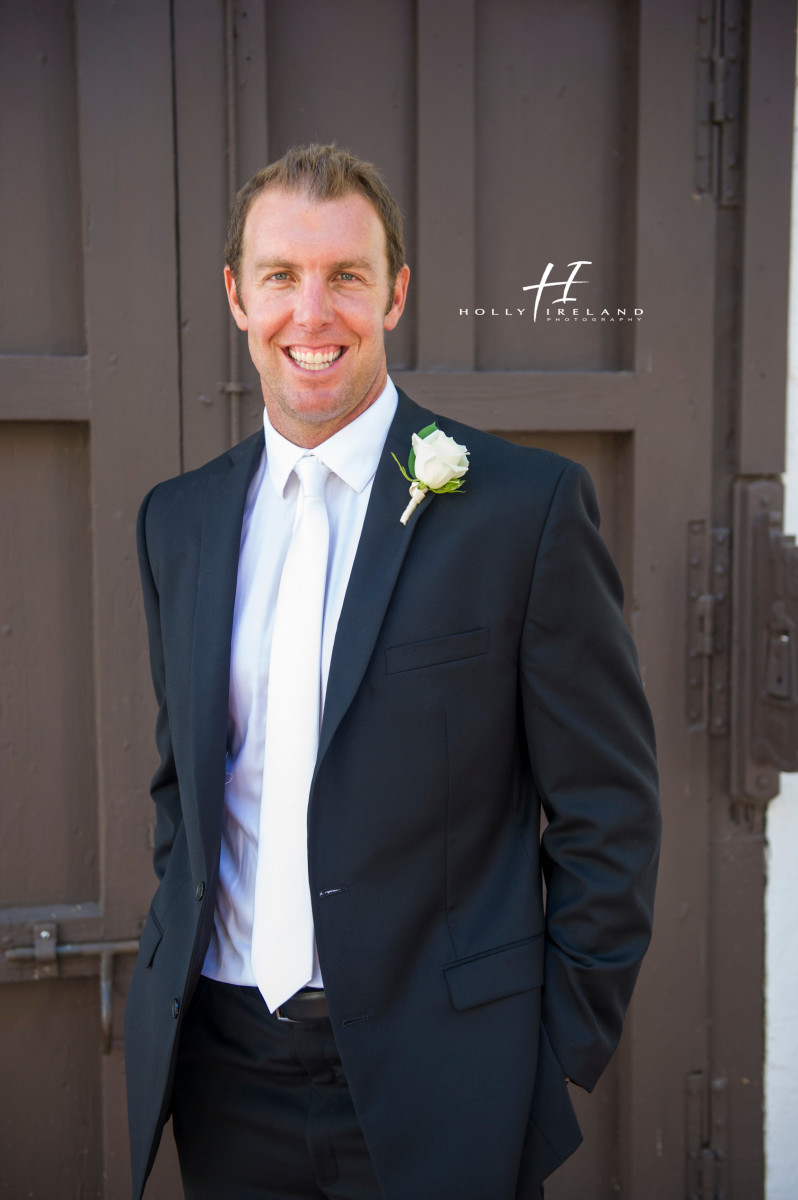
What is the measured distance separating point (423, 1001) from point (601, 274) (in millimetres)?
1744

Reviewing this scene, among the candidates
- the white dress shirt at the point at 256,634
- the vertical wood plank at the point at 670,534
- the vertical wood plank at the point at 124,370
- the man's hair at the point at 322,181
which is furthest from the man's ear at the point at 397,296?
the vertical wood plank at the point at 670,534

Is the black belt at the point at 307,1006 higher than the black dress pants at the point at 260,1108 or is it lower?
higher

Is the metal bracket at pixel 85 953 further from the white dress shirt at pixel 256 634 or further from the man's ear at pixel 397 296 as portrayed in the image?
the man's ear at pixel 397 296

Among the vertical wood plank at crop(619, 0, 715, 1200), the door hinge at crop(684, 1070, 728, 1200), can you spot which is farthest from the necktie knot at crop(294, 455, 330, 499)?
the door hinge at crop(684, 1070, 728, 1200)

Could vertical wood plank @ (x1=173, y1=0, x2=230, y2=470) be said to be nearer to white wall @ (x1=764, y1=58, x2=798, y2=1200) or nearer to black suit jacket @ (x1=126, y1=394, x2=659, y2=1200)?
black suit jacket @ (x1=126, y1=394, x2=659, y2=1200)

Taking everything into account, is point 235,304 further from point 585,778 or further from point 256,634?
point 585,778

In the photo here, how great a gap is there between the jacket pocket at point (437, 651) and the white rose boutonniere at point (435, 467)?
191 millimetres

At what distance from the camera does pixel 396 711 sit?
1.50 meters

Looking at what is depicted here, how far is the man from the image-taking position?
1.50 m

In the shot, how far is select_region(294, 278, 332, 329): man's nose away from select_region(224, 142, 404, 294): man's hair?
0.14 metres

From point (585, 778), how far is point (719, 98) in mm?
1753

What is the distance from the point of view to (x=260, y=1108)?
1.66 m

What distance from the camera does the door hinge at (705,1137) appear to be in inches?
101

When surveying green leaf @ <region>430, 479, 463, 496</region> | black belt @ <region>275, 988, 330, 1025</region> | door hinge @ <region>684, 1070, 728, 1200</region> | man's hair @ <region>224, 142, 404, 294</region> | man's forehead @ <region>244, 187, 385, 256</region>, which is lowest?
door hinge @ <region>684, 1070, 728, 1200</region>
